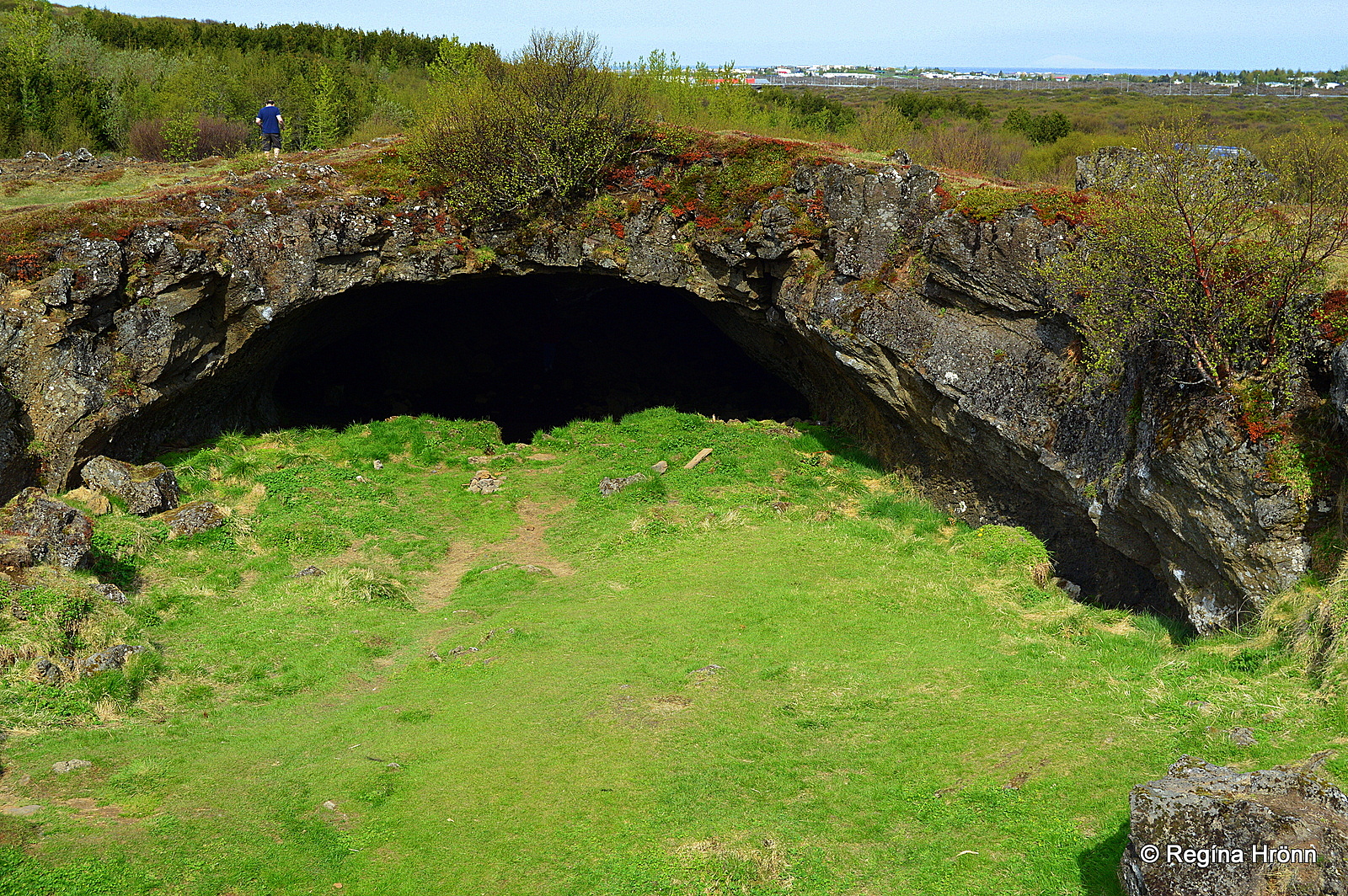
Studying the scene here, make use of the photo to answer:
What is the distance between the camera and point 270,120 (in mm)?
29141

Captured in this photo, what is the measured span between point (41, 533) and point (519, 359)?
18.3 meters

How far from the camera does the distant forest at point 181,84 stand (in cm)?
3884

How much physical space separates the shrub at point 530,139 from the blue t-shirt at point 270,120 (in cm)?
551

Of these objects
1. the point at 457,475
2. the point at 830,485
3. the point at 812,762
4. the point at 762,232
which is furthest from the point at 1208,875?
the point at 457,475

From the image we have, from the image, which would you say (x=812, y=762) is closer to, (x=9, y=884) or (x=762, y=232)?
(x=9, y=884)

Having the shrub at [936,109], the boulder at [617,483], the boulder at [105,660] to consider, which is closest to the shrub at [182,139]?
the boulder at [617,483]

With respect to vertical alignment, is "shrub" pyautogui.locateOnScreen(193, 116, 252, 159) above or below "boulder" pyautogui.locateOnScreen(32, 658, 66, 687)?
above

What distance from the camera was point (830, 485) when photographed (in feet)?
79.8

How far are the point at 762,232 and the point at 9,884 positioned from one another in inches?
793

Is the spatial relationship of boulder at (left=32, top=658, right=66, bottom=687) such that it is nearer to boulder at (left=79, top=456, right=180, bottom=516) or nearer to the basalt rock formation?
boulder at (left=79, top=456, right=180, bottom=516)

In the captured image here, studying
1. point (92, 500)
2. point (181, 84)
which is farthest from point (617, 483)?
point (181, 84)

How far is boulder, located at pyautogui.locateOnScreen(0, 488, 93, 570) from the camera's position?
16219 millimetres

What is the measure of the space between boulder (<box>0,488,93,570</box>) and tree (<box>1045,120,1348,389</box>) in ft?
63.9

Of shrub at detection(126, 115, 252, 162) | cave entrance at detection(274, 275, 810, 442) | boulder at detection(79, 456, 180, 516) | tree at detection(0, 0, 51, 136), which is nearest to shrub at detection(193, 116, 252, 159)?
shrub at detection(126, 115, 252, 162)
